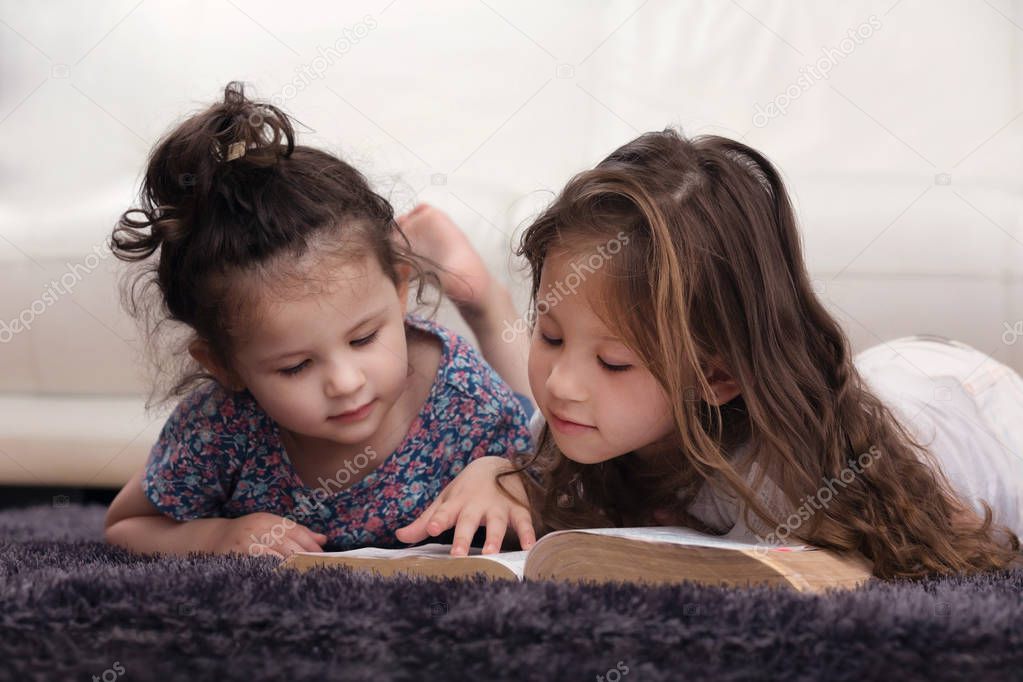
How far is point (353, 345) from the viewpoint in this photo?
3.69 feet

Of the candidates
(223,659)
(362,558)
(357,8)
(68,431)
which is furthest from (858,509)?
(357,8)

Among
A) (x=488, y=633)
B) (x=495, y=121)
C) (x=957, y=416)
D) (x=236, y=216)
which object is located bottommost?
(x=488, y=633)

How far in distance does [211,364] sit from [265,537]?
0.21 metres

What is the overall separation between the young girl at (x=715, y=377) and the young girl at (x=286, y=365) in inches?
6.2

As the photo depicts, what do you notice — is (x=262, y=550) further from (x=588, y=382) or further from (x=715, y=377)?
(x=715, y=377)

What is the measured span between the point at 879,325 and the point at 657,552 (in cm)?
86

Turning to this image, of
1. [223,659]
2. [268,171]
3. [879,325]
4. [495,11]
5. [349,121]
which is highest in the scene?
[495,11]

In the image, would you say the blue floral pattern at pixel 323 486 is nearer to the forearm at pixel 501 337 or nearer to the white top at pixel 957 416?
the white top at pixel 957 416

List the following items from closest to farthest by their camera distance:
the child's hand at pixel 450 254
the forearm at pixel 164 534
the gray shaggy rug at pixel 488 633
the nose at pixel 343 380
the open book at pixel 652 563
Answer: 1. the gray shaggy rug at pixel 488 633
2. the open book at pixel 652 563
3. the nose at pixel 343 380
4. the forearm at pixel 164 534
5. the child's hand at pixel 450 254

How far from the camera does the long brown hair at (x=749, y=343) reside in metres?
0.97

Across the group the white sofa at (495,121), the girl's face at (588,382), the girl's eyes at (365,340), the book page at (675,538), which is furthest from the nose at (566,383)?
the white sofa at (495,121)

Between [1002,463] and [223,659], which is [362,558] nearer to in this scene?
[223,659]

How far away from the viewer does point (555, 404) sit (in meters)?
1.00

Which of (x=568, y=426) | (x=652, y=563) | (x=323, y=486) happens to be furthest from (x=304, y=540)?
(x=652, y=563)
